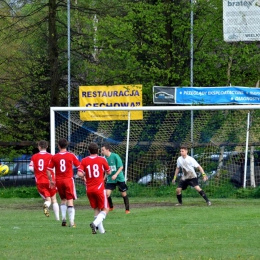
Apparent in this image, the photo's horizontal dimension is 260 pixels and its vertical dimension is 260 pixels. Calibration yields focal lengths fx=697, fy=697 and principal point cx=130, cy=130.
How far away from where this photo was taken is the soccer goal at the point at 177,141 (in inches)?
930

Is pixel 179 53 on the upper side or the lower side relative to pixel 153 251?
upper

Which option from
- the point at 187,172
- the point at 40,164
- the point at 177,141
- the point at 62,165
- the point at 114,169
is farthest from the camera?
the point at 177,141

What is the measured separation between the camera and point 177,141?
24297 millimetres

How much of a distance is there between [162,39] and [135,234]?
1457 cm

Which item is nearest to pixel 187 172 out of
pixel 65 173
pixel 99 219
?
pixel 65 173

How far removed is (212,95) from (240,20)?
3.00 meters

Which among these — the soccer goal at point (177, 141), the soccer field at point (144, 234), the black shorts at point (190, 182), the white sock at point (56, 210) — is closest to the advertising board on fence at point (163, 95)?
the soccer goal at point (177, 141)

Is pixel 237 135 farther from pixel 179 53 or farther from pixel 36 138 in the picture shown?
pixel 36 138

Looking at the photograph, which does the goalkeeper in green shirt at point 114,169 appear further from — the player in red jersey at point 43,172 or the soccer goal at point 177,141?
the soccer goal at point 177,141

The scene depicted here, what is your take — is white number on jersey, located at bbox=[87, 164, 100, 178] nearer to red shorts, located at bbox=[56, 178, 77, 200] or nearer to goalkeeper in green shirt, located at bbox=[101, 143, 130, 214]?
red shorts, located at bbox=[56, 178, 77, 200]

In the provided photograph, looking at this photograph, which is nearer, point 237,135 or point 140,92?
point 237,135

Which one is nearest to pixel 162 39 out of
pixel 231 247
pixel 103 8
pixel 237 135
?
pixel 103 8

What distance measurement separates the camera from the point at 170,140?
2447 centimetres

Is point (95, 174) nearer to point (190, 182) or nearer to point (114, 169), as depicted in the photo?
point (114, 169)
